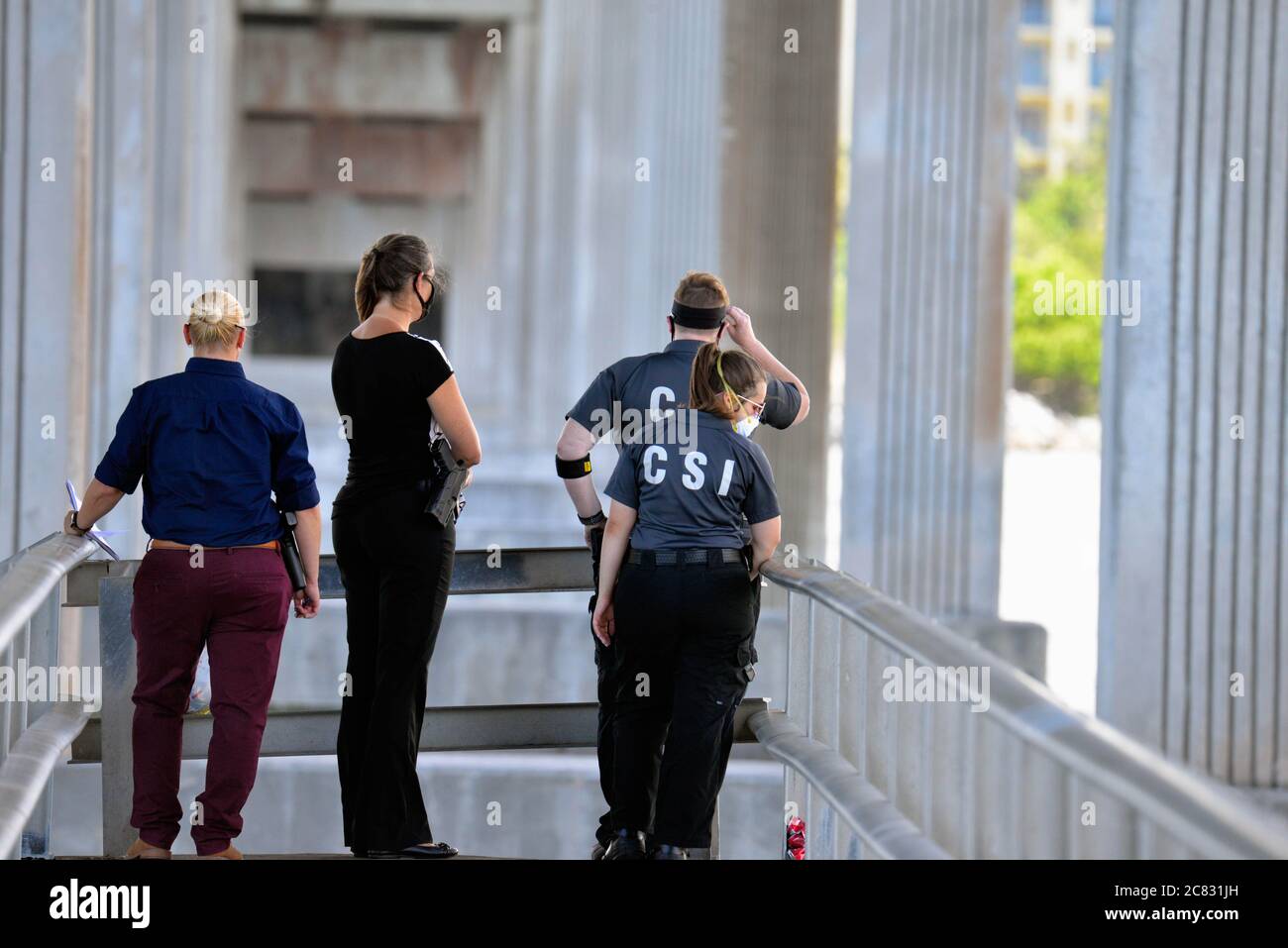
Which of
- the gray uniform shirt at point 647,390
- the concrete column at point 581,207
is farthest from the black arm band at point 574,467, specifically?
the concrete column at point 581,207

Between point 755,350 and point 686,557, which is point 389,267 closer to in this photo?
point 686,557

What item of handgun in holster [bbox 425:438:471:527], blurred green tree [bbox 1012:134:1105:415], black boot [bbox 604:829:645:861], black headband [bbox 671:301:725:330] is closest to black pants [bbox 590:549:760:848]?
black boot [bbox 604:829:645:861]

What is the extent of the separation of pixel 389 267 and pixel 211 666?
131 centimetres

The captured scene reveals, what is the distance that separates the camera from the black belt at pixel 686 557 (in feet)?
18.5

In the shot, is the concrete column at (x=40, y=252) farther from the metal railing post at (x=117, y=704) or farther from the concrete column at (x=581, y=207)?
the concrete column at (x=581, y=207)

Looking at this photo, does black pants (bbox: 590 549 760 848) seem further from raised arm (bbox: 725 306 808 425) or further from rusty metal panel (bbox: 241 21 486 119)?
rusty metal panel (bbox: 241 21 486 119)

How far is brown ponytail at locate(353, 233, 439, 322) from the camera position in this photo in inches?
219

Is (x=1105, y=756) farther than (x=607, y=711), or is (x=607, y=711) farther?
(x=607, y=711)

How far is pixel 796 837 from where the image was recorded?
21.4 ft

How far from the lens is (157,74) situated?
46.2ft

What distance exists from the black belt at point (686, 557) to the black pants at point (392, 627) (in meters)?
0.61

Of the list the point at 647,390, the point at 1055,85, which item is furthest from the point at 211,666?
the point at 1055,85
